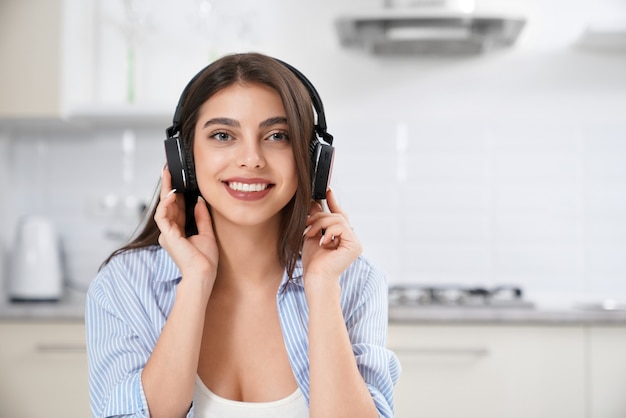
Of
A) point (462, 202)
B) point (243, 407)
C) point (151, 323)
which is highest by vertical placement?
point (462, 202)

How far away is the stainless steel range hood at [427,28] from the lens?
2.69 meters

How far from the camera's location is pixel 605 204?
3.00 m

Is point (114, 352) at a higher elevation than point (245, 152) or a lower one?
lower

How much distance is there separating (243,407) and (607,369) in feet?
5.03

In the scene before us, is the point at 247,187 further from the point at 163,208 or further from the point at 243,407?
the point at 243,407

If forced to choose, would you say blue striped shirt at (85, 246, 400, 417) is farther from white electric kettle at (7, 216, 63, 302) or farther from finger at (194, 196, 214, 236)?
white electric kettle at (7, 216, 63, 302)

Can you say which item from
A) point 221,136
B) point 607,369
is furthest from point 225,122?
point 607,369

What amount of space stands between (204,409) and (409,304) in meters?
1.32

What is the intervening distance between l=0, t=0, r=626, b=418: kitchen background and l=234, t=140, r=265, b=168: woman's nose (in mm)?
1444

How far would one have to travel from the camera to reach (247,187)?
1416 mm

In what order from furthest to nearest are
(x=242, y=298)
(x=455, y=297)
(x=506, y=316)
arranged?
(x=455, y=297), (x=506, y=316), (x=242, y=298)

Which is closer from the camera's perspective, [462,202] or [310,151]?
[310,151]

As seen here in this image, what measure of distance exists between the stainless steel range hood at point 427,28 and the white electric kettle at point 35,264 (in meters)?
1.37

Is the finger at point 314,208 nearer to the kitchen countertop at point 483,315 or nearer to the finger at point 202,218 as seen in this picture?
the finger at point 202,218
